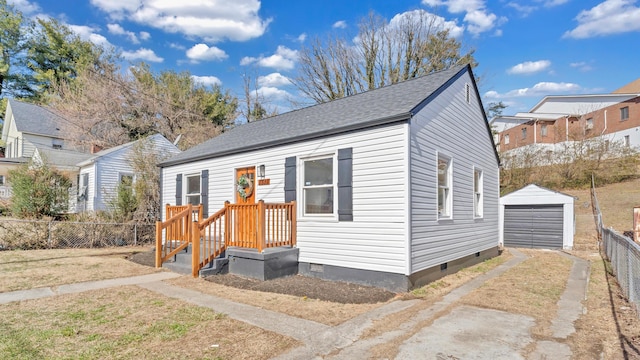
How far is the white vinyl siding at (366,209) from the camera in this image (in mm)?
6266

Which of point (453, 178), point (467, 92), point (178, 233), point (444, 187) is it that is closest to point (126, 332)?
point (178, 233)

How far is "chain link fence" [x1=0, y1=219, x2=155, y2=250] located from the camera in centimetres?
1112

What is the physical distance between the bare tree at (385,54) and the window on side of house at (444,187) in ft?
53.1

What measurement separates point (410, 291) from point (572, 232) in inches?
423

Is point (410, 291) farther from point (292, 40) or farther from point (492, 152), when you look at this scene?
point (292, 40)

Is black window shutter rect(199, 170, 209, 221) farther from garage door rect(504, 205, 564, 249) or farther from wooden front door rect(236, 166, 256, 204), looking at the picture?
garage door rect(504, 205, 564, 249)

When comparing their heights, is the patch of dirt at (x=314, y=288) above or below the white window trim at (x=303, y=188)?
below

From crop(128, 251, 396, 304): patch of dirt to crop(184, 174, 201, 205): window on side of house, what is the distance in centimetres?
424

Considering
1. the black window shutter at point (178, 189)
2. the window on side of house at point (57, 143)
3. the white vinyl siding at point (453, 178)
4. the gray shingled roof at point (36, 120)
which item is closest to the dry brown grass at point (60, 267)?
the black window shutter at point (178, 189)

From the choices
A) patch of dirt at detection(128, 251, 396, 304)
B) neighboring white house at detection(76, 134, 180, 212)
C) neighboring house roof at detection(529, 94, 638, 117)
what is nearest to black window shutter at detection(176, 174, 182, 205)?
patch of dirt at detection(128, 251, 396, 304)

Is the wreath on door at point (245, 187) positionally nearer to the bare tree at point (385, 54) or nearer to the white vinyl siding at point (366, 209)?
the white vinyl siding at point (366, 209)

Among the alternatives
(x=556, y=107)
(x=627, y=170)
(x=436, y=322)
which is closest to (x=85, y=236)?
(x=436, y=322)

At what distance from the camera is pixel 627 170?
60.1 ft

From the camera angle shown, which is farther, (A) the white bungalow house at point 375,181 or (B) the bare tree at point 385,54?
(B) the bare tree at point 385,54
